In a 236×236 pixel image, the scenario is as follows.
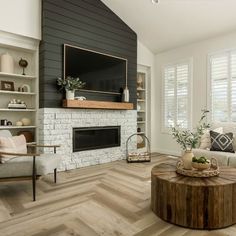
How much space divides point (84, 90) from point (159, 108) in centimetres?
246

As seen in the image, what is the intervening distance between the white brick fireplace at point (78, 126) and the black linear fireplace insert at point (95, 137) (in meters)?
0.08

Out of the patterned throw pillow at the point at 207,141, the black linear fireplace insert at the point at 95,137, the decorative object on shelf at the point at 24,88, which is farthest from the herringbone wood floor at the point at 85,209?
the decorative object on shelf at the point at 24,88

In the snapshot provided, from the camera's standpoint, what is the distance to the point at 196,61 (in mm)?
5090

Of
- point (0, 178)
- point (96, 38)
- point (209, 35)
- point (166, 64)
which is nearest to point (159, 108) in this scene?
point (166, 64)

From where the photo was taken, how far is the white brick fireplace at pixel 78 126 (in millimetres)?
3875

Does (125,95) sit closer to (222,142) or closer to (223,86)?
(223,86)

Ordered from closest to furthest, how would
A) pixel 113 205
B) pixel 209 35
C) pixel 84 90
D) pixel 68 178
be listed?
pixel 113 205
pixel 68 178
pixel 84 90
pixel 209 35

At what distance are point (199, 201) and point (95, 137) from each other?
295 cm

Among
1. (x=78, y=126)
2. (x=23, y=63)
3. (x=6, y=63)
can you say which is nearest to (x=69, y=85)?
(x=78, y=126)

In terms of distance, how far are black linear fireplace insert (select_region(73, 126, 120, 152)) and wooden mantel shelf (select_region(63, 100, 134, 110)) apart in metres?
0.47

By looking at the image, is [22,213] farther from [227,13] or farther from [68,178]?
[227,13]

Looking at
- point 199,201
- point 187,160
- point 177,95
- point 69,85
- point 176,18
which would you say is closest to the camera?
point 199,201

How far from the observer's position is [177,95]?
546 cm

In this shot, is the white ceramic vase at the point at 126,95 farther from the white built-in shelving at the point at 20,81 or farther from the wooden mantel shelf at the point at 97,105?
the white built-in shelving at the point at 20,81
